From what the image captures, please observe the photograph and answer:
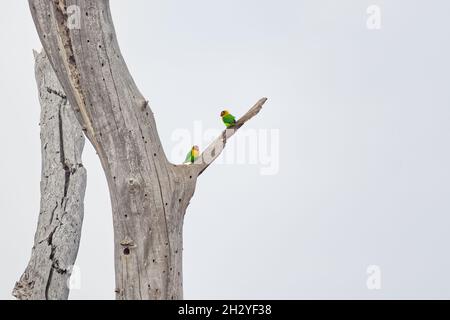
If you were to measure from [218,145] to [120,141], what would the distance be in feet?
3.12

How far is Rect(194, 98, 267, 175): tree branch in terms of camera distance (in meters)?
5.11

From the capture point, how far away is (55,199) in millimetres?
6980

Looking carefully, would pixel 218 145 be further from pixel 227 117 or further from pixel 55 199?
pixel 55 199

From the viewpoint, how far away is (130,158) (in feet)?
15.1

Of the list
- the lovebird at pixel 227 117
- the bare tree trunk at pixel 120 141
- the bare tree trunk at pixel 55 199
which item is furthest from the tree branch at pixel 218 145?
the bare tree trunk at pixel 55 199

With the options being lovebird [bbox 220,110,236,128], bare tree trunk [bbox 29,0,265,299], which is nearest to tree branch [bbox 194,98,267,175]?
bare tree trunk [bbox 29,0,265,299]

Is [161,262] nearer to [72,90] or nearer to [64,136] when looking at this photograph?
[72,90]

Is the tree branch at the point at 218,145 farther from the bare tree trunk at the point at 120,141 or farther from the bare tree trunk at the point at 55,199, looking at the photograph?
the bare tree trunk at the point at 55,199

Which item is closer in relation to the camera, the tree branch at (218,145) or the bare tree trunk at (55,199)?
the tree branch at (218,145)

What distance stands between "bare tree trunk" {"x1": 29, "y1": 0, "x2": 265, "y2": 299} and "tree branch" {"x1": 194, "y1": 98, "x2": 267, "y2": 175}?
0.49m

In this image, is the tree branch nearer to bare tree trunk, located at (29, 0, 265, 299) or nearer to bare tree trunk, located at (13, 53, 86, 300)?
bare tree trunk, located at (29, 0, 265, 299)

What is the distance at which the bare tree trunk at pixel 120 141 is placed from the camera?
4.55m

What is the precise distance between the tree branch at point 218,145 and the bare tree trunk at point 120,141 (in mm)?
492
